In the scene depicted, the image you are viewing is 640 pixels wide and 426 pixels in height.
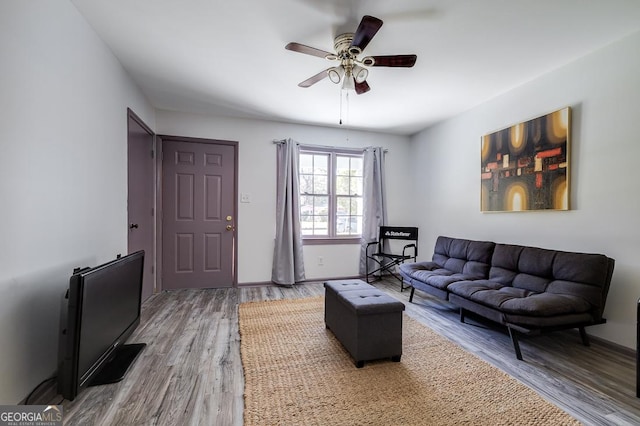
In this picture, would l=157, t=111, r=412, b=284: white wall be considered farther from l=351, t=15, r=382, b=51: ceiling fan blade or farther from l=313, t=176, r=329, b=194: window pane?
l=351, t=15, r=382, b=51: ceiling fan blade

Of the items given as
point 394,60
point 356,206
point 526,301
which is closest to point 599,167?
point 526,301

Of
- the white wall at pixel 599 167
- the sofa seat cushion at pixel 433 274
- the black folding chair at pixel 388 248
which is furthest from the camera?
the black folding chair at pixel 388 248

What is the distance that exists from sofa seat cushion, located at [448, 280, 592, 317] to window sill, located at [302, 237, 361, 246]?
223 cm

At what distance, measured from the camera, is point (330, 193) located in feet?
15.1

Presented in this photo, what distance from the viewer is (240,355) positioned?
83.6 inches

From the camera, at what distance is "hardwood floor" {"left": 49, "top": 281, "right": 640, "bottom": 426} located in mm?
1501

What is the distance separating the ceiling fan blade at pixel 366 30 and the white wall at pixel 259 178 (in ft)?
8.24

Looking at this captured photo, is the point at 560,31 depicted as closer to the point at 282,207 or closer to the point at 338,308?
the point at 338,308

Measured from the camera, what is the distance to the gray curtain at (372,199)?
15.3ft

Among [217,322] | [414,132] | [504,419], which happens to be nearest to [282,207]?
[217,322]

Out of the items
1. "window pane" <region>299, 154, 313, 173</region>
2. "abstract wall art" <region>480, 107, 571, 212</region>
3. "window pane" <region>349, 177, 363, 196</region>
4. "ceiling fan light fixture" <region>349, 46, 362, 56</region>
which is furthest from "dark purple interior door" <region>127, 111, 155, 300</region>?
"abstract wall art" <region>480, 107, 571, 212</region>

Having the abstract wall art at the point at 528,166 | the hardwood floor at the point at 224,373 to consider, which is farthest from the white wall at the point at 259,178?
the abstract wall art at the point at 528,166

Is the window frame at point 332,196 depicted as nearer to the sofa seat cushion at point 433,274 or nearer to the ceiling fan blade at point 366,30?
the sofa seat cushion at point 433,274

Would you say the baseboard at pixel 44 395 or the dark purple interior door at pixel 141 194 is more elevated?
the dark purple interior door at pixel 141 194
